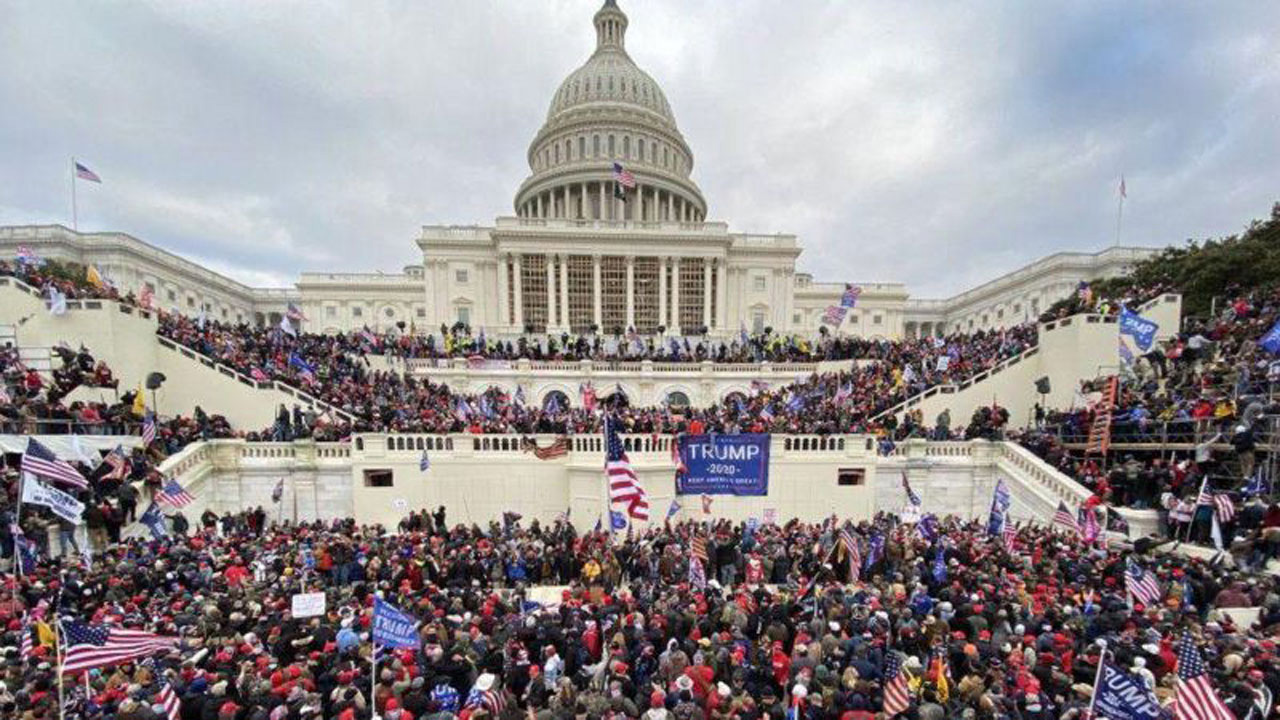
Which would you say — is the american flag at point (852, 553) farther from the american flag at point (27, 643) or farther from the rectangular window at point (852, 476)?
the american flag at point (27, 643)

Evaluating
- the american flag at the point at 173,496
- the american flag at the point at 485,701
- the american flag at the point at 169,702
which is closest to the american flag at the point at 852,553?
the american flag at the point at 485,701

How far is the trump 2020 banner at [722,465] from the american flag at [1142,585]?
7806 millimetres

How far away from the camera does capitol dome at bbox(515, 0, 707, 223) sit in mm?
70625

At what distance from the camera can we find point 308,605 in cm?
884

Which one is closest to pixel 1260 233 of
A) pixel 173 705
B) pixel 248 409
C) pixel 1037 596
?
pixel 1037 596

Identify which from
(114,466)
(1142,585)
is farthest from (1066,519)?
(114,466)

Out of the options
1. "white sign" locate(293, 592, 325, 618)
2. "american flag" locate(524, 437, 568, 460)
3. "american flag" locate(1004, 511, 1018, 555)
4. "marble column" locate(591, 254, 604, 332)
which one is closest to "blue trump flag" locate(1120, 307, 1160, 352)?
"american flag" locate(1004, 511, 1018, 555)

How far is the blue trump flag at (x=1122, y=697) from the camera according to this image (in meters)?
5.52

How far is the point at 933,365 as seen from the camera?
28.8 meters

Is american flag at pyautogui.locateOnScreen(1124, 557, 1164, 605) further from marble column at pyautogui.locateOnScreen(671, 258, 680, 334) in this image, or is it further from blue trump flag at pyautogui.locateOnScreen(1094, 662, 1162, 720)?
marble column at pyautogui.locateOnScreen(671, 258, 680, 334)

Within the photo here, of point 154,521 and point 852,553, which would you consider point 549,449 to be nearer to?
point 852,553

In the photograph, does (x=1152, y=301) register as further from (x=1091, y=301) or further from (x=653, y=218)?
(x=653, y=218)

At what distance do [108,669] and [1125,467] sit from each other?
23.5m

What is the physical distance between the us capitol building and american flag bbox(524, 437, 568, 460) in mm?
28187
